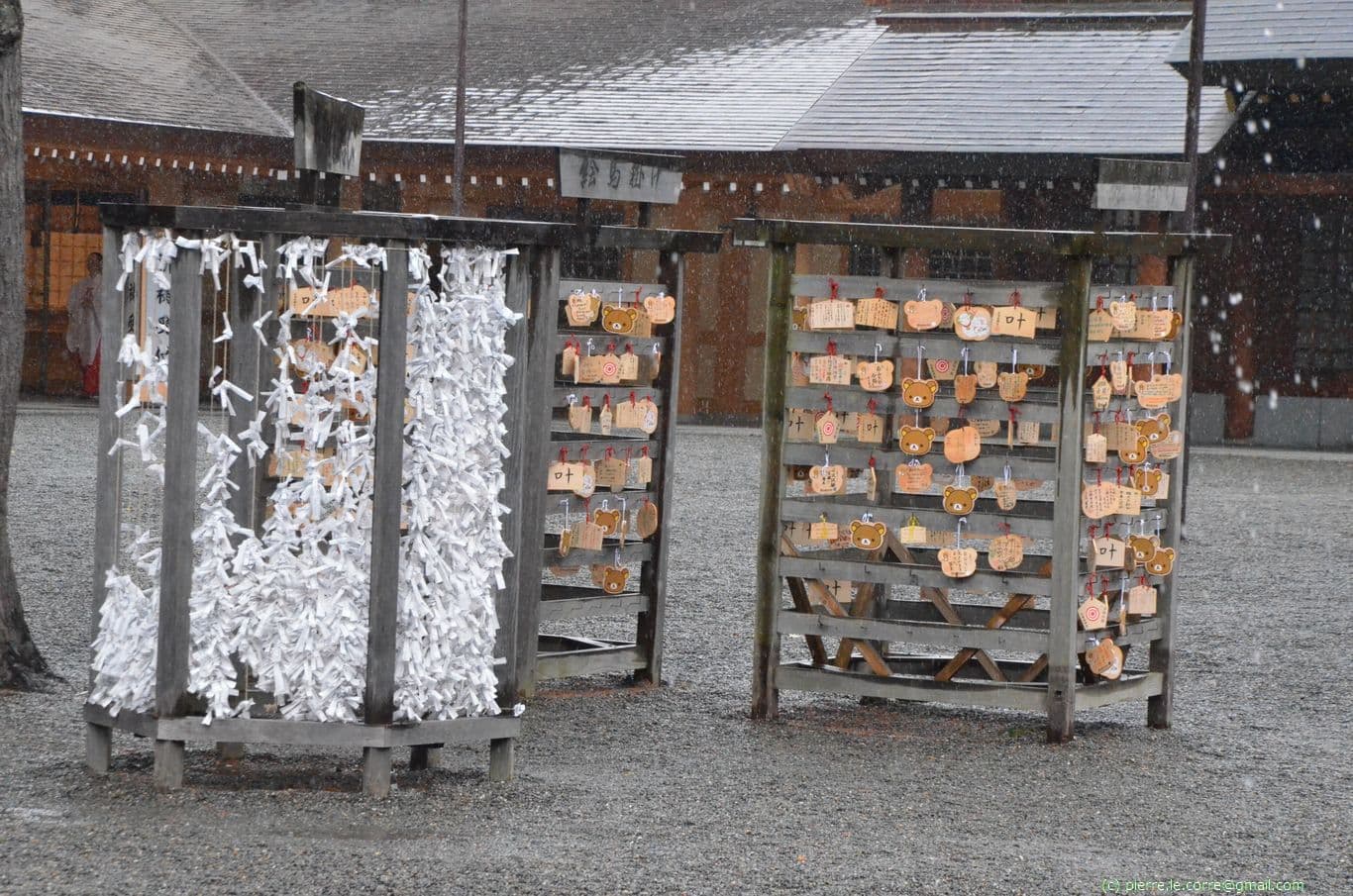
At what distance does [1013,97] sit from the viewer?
66.2 ft

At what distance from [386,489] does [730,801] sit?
1.33 m

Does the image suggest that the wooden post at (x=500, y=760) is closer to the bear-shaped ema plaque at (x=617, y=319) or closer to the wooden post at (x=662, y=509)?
the wooden post at (x=662, y=509)

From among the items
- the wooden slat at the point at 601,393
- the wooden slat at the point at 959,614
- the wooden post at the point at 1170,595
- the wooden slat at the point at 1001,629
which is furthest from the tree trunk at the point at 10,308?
the wooden post at the point at 1170,595

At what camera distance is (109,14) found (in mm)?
23922

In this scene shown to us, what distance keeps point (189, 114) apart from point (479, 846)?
17.8m

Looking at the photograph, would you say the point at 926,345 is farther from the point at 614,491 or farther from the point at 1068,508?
the point at 614,491

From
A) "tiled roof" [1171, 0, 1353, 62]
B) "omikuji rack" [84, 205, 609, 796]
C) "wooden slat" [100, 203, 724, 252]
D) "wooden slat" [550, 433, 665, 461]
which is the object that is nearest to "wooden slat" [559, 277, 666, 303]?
"wooden slat" [550, 433, 665, 461]

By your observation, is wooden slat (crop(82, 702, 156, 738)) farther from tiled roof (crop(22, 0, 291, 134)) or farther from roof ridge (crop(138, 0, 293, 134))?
roof ridge (crop(138, 0, 293, 134))

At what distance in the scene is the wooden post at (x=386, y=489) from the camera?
4938 millimetres

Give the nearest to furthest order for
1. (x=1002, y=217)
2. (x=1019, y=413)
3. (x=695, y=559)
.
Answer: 1. (x=1019, y=413)
2. (x=695, y=559)
3. (x=1002, y=217)

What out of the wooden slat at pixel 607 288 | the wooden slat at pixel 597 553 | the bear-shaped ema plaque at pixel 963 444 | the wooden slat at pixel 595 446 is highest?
the wooden slat at pixel 607 288

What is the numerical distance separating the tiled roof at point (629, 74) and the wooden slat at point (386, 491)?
1449 cm

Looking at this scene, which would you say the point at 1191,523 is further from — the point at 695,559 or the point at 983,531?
the point at 983,531

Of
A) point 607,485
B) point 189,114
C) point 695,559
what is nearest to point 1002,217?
point 189,114
